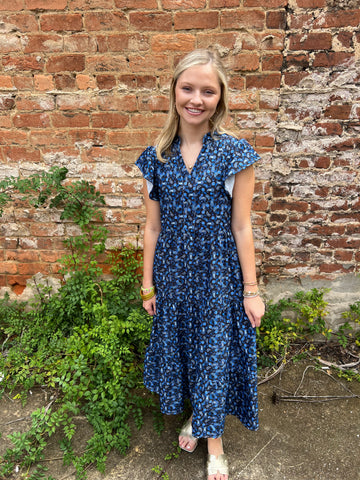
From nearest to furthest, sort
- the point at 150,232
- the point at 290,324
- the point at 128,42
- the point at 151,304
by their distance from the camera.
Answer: the point at 150,232, the point at 151,304, the point at 128,42, the point at 290,324

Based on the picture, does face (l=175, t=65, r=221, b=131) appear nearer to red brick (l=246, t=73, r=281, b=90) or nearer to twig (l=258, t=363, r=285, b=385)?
red brick (l=246, t=73, r=281, b=90)

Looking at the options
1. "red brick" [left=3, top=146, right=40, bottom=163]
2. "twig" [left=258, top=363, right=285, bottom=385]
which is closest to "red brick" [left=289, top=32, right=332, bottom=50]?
"red brick" [left=3, top=146, right=40, bottom=163]

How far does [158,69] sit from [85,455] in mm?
2296

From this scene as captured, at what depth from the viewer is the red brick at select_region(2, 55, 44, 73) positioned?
209cm

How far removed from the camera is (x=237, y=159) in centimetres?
139

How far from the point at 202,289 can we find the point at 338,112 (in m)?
1.49

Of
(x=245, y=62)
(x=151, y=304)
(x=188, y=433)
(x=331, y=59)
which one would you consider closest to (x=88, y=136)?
(x=245, y=62)

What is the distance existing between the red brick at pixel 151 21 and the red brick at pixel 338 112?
1.12 meters

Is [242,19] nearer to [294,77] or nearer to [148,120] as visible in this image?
[294,77]

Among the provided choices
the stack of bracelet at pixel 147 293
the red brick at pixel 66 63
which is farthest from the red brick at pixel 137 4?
the stack of bracelet at pixel 147 293

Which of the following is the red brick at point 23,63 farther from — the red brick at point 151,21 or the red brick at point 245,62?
the red brick at point 245,62

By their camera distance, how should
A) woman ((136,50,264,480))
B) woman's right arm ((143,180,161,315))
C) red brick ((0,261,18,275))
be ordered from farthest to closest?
red brick ((0,261,18,275))
woman's right arm ((143,180,161,315))
woman ((136,50,264,480))

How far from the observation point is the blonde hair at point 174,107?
51.9 inches

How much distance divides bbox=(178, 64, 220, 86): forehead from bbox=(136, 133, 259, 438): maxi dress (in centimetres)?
23
